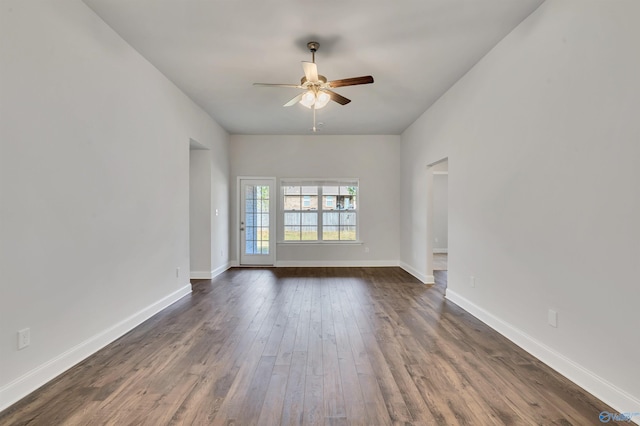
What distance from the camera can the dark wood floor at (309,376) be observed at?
1845mm

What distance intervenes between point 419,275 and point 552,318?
128 inches

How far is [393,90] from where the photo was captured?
440 cm

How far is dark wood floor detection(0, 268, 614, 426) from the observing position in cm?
184

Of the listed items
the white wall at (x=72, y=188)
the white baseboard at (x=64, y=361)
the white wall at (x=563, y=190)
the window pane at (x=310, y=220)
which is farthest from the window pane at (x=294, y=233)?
the white wall at (x=563, y=190)

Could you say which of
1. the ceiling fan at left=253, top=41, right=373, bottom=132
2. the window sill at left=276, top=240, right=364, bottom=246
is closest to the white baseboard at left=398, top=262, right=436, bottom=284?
the window sill at left=276, top=240, right=364, bottom=246

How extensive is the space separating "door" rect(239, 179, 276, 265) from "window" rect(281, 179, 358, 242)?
1.10 feet

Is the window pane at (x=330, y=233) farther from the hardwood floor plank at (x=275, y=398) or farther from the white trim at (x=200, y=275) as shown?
the hardwood floor plank at (x=275, y=398)

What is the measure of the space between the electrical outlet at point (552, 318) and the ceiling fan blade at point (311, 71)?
2.94 metres

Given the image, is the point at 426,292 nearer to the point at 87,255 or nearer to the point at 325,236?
the point at 325,236

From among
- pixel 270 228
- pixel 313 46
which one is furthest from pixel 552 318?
pixel 270 228

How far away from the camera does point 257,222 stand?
6961 mm

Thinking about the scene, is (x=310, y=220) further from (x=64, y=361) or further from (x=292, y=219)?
(x=64, y=361)

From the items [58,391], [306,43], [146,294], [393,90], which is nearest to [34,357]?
[58,391]

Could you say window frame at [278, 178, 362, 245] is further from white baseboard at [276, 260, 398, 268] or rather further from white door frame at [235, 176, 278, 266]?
white baseboard at [276, 260, 398, 268]
